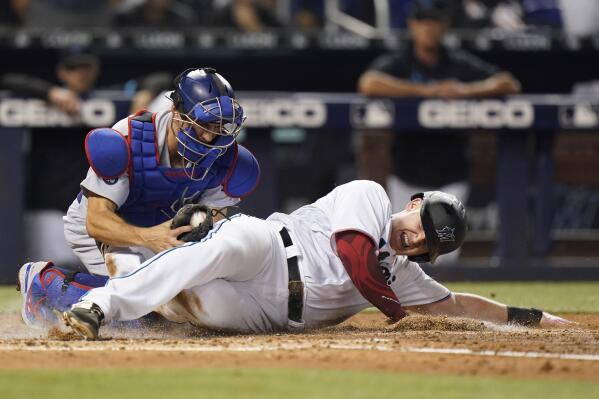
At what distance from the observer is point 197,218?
478 centimetres

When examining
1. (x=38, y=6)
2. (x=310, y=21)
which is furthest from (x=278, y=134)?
(x=38, y=6)

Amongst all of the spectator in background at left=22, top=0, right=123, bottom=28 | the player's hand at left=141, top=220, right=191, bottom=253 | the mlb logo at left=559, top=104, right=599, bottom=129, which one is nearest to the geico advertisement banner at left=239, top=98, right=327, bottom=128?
the mlb logo at left=559, top=104, right=599, bottom=129

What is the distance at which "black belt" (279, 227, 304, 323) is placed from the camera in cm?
474

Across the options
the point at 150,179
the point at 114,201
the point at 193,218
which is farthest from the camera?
the point at 150,179

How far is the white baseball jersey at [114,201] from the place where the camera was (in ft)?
16.8

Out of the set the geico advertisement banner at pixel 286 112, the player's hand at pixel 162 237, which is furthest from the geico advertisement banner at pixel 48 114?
the player's hand at pixel 162 237

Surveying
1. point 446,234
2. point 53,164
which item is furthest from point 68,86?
point 446,234

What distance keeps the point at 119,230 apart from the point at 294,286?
869 mm

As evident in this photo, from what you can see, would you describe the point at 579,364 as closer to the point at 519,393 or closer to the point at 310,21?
the point at 519,393

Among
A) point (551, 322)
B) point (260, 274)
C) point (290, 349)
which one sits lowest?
point (551, 322)

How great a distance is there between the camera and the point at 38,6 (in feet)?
35.9

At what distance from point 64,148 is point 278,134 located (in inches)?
69.9

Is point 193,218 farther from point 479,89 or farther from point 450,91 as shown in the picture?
point 479,89

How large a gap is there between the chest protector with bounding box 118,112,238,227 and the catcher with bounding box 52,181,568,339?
0.51 meters
